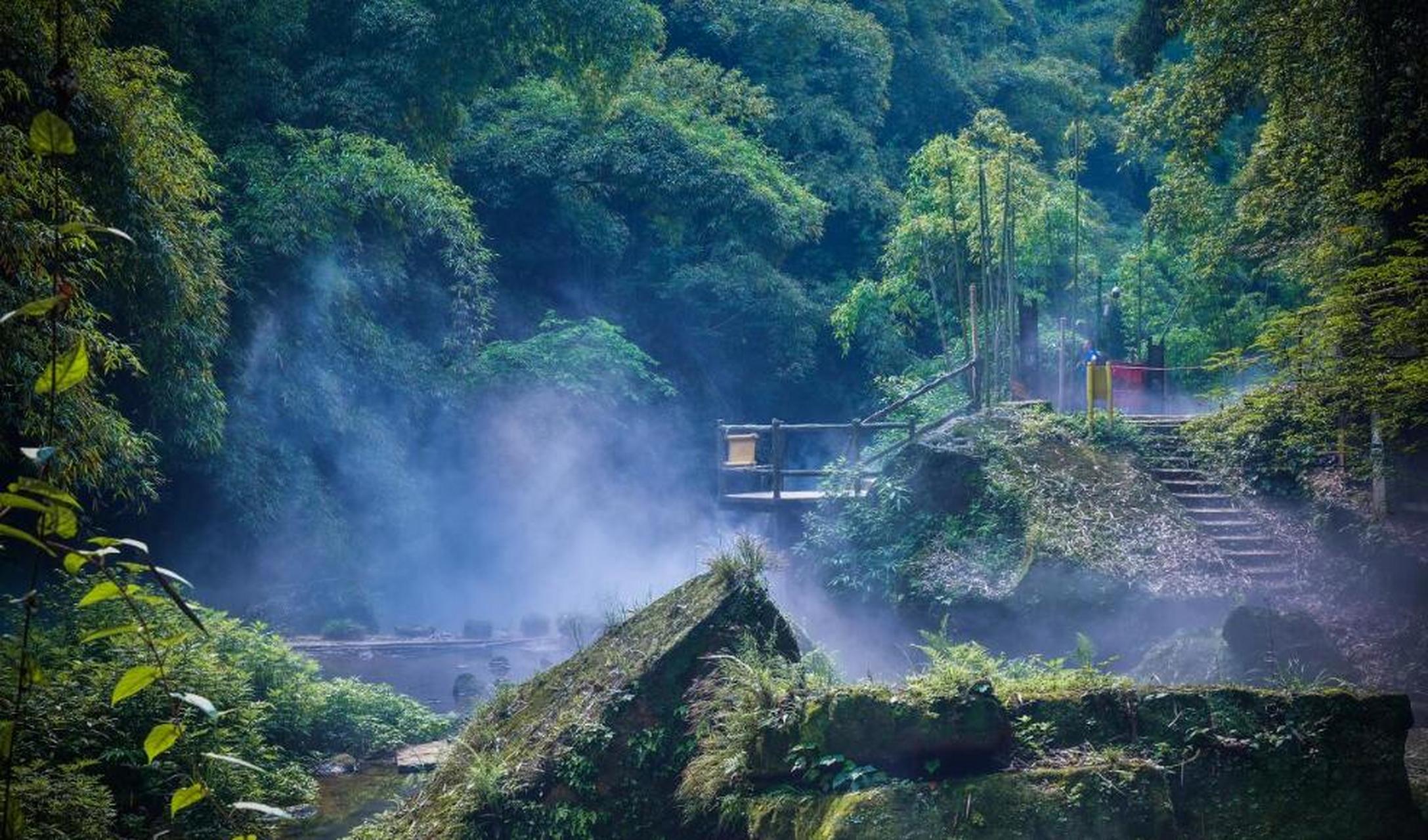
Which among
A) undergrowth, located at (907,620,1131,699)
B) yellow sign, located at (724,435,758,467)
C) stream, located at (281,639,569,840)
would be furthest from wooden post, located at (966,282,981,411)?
undergrowth, located at (907,620,1131,699)

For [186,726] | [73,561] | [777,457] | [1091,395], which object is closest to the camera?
[73,561]

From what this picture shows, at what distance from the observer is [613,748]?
6215 millimetres

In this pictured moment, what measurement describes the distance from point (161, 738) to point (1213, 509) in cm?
1403

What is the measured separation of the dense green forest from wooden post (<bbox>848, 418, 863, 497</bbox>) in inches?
88.1

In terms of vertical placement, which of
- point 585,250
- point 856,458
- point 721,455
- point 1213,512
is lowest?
point 1213,512

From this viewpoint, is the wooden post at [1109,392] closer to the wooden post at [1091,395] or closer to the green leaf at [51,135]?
the wooden post at [1091,395]

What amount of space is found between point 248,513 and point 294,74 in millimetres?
8058

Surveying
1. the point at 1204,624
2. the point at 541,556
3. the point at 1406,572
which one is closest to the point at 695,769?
the point at 1204,624

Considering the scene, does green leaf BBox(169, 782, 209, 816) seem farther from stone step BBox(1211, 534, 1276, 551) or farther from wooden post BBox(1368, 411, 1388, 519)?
stone step BBox(1211, 534, 1276, 551)

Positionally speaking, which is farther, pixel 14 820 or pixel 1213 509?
pixel 1213 509

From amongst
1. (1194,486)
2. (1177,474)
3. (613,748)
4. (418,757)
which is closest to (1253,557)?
(1194,486)

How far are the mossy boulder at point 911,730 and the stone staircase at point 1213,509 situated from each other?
329 inches

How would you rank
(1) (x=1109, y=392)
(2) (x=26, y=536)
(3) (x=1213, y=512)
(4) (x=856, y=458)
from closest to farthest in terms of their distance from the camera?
(2) (x=26, y=536) < (3) (x=1213, y=512) < (1) (x=1109, y=392) < (4) (x=856, y=458)

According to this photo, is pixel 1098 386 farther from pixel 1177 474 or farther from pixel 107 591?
pixel 107 591
